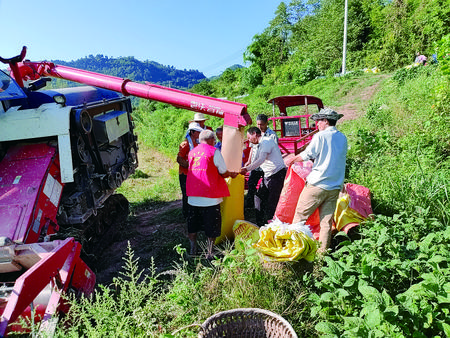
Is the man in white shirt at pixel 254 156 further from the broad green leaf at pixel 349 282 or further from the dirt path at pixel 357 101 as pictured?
the dirt path at pixel 357 101

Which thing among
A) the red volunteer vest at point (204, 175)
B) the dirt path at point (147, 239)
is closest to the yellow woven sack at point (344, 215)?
the red volunteer vest at point (204, 175)

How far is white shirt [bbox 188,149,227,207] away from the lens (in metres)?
4.29

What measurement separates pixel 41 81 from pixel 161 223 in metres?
3.21

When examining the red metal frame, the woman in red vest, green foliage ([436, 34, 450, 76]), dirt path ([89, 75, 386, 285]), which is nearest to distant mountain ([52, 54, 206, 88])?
dirt path ([89, 75, 386, 285])

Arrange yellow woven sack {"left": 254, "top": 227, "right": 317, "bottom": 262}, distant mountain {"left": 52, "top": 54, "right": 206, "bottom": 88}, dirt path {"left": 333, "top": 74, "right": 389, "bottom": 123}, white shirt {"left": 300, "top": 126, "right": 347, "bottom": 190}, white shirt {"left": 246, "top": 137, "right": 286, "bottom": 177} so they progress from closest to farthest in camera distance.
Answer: yellow woven sack {"left": 254, "top": 227, "right": 317, "bottom": 262}
white shirt {"left": 300, "top": 126, "right": 347, "bottom": 190}
white shirt {"left": 246, "top": 137, "right": 286, "bottom": 177}
dirt path {"left": 333, "top": 74, "right": 389, "bottom": 123}
distant mountain {"left": 52, "top": 54, "right": 206, "bottom": 88}

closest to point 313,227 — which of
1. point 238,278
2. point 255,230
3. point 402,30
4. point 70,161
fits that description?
point 255,230

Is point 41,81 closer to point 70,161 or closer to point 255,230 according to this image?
point 70,161

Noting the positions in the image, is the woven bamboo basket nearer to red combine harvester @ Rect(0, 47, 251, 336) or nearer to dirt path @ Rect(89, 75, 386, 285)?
dirt path @ Rect(89, 75, 386, 285)

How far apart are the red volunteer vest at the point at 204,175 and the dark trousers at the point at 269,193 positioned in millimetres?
946

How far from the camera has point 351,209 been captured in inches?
163

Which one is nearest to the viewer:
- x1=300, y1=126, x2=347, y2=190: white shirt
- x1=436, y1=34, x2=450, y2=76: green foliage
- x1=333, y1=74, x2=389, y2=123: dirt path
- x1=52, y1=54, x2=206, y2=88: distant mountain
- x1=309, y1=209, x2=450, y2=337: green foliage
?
x1=309, y1=209, x2=450, y2=337: green foliage

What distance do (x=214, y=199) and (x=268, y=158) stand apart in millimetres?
1098

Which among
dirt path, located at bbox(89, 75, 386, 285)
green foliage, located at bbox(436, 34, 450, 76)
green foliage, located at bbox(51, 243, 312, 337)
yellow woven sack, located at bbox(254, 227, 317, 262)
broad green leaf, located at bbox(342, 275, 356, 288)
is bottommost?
dirt path, located at bbox(89, 75, 386, 285)

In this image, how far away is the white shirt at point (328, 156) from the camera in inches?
147
